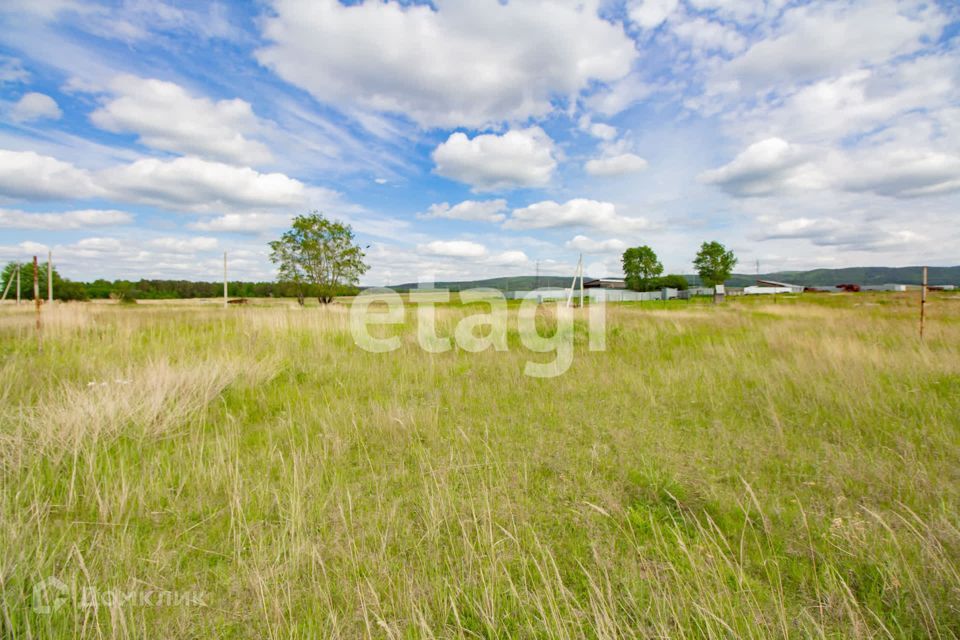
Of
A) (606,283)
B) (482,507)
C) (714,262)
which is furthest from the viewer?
(606,283)

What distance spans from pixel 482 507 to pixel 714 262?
70519 mm

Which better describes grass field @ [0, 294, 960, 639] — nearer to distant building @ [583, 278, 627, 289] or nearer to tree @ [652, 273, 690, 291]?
tree @ [652, 273, 690, 291]

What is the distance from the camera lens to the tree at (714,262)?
60.6 metres

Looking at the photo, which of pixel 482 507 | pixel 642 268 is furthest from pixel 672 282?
pixel 482 507

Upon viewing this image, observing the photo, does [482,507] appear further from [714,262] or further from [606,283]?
[606,283]

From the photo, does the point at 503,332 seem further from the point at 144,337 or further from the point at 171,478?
the point at 144,337

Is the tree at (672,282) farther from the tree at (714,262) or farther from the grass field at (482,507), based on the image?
the grass field at (482,507)

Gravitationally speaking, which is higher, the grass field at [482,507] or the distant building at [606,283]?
the distant building at [606,283]

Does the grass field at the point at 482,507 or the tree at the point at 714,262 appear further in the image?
the tree at the point at 714,262

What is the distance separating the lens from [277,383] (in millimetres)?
5707

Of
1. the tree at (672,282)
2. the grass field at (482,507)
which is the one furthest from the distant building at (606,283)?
the grass field at (482,507)

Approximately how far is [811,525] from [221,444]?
4.50 metres

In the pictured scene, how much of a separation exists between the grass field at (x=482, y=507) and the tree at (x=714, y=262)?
64.1m

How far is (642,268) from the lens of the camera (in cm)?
7000
